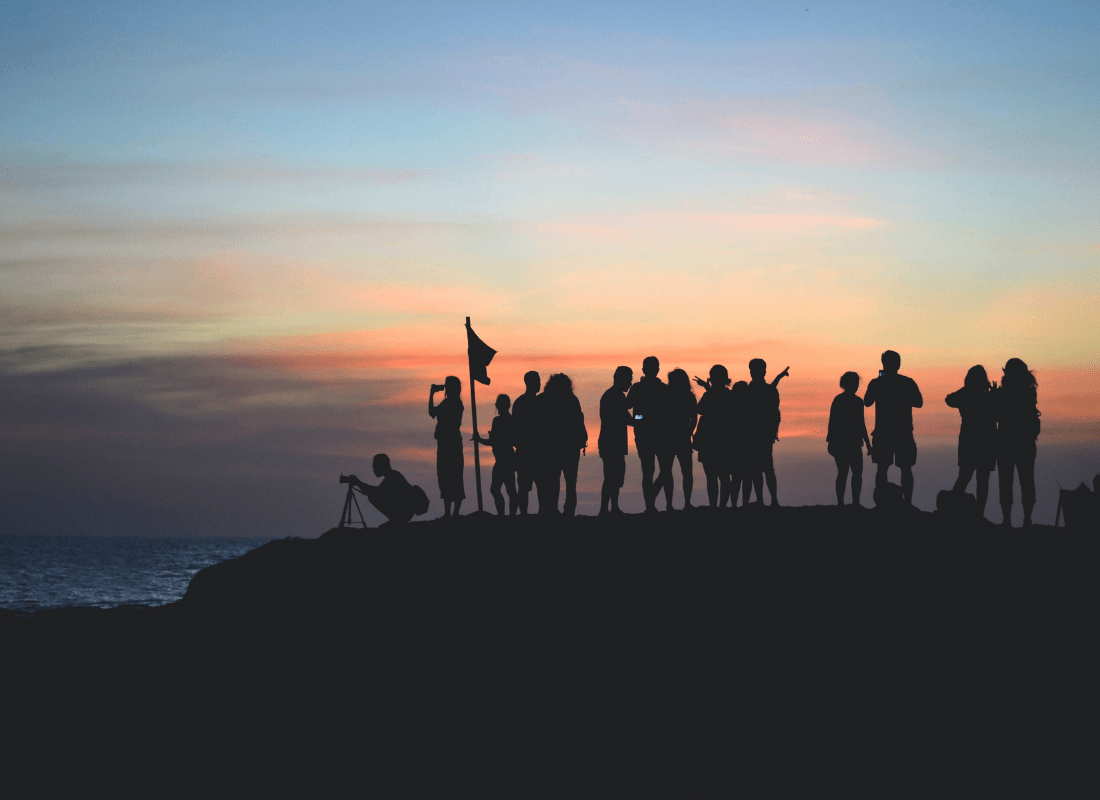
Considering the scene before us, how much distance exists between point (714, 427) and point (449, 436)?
4.69 m

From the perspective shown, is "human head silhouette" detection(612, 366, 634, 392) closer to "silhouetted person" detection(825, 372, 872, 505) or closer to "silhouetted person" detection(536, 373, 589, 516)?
"silhouetted person" detection(536, 373, 589, 516)

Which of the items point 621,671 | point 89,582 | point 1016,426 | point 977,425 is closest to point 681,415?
point 621,671

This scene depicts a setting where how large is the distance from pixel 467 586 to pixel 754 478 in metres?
5.15

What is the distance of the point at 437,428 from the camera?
58.6 ft

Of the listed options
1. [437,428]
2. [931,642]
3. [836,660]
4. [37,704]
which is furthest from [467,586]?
[37,704]

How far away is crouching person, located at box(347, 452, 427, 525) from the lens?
62.3ft

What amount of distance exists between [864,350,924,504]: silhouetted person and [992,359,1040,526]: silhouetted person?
1247 millimetres

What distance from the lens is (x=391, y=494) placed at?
19.0 metres

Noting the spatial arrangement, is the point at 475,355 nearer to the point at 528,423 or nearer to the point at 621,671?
the point at 528,423

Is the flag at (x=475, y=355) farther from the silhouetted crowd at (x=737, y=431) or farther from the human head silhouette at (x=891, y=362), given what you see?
the human head silhouette at (x=891, y=362)

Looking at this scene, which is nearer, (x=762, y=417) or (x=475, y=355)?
(x=762, y=417)

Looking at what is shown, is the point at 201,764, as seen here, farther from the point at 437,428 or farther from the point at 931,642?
the point at 931,642


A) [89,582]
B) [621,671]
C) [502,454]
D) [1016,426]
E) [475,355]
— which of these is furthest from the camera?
[89,582]

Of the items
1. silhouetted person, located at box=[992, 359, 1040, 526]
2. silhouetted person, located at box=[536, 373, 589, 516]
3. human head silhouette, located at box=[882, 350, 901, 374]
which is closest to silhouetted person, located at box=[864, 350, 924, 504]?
human head silhouette, located at box=[882, 350, 901, 374]
